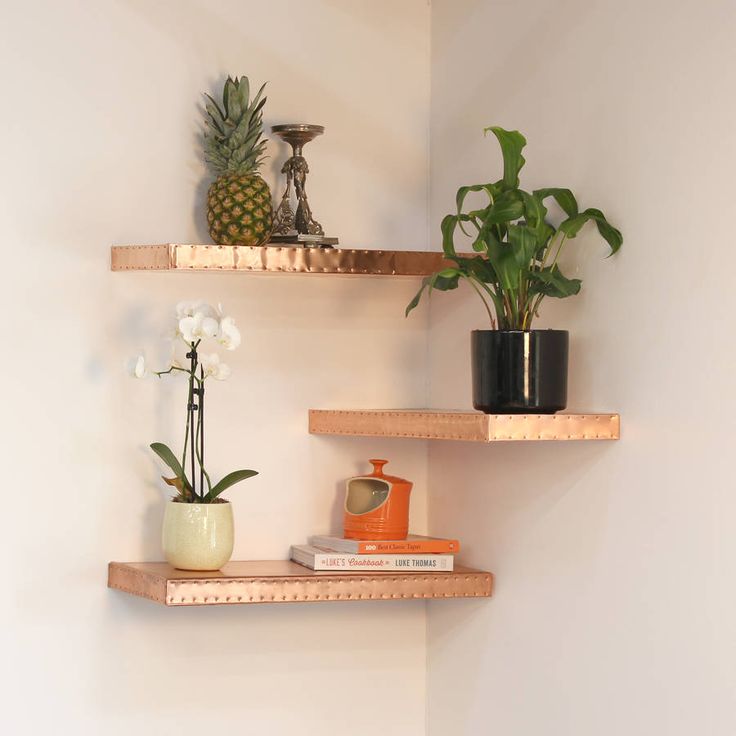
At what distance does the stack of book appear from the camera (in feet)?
6.38

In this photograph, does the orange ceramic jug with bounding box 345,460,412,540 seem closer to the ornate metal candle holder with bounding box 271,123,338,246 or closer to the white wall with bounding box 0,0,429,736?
the white wall with bounding box 0,0,429,736

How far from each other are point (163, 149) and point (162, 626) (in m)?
0.83

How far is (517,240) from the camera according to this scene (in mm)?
1638

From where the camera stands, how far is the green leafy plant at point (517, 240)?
1.65 m

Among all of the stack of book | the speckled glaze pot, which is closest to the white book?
the stack of book

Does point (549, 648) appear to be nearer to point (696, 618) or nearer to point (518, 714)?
point (518, 714)

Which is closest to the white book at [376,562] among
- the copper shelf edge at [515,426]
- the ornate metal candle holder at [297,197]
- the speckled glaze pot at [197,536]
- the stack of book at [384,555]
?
the stack of book at [384,555]

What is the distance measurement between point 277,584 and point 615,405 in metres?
0.61

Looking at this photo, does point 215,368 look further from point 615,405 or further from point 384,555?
point 615,405

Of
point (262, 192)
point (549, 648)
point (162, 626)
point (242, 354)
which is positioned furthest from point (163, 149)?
point (549, 648)

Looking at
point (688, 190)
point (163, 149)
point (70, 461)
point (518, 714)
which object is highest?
point (163, 149)

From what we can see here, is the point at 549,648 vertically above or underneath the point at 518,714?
above

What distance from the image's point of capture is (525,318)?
170 cm

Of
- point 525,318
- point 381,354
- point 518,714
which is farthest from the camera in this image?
point 381,354
